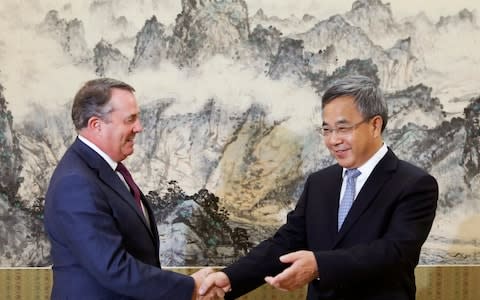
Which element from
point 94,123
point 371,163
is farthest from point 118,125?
point 371,163

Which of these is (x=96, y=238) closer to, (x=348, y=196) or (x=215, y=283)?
(x=215, y=283)

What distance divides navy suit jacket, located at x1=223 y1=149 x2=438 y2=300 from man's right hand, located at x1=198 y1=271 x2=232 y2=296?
0.35m

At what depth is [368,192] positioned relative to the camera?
2.42 meters

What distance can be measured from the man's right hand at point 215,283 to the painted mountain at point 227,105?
745 millimetres

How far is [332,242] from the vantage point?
2467 millimetres

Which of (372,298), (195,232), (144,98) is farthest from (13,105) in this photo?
(372,298)

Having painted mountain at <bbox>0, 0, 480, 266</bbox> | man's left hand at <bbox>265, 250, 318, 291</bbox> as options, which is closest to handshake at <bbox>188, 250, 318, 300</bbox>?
man's left hand at <bbox>265, 250, 318, 291</bbox>

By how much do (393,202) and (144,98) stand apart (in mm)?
1496

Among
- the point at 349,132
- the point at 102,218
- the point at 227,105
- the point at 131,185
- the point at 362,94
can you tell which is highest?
the point at 227,105

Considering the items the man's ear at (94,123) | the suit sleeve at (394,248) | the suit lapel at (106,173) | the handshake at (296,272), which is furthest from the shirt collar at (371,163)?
the man's ear at (94,123)

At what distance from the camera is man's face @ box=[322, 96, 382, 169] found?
8.10 feet

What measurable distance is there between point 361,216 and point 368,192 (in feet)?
0.31

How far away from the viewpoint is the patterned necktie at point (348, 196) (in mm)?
2492

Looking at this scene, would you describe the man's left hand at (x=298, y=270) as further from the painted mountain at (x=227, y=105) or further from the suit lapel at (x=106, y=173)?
A: the painted mountain at (x=227, y=105)
